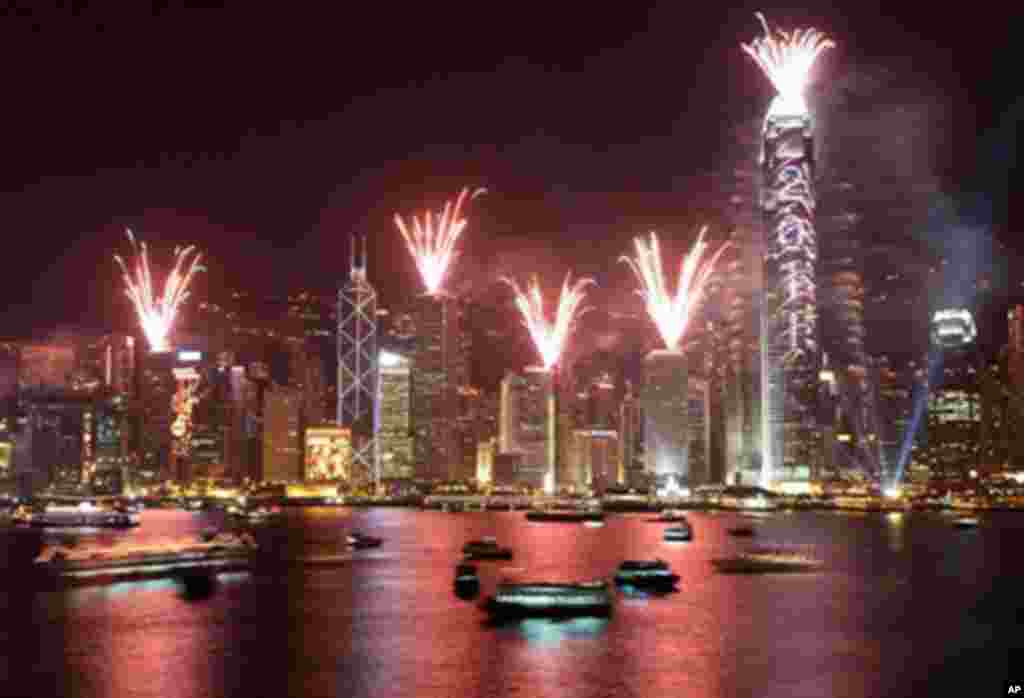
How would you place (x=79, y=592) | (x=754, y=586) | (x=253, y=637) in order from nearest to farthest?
(x=253, y=637) < (x=79, y=592) < (x=754, y=586)

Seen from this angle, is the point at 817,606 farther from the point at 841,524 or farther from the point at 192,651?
the point at 841,524

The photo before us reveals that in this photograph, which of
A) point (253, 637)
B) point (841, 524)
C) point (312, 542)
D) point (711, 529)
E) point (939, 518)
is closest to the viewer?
point (253, 637)

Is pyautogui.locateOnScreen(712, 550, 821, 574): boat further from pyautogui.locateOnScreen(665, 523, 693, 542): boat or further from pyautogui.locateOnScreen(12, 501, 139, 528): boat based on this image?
pyautogui.locateOnScreen(12, 501, 139, 528): boat

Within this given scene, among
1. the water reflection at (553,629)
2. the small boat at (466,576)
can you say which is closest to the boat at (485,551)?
the small boat at (466,576)

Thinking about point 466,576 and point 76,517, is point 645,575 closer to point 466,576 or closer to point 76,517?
point 466,576

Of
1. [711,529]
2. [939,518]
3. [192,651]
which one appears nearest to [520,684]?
[192,651]

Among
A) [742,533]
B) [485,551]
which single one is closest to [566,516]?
[742,533]

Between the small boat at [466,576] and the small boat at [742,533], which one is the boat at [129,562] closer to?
the small boat at [466,576]
